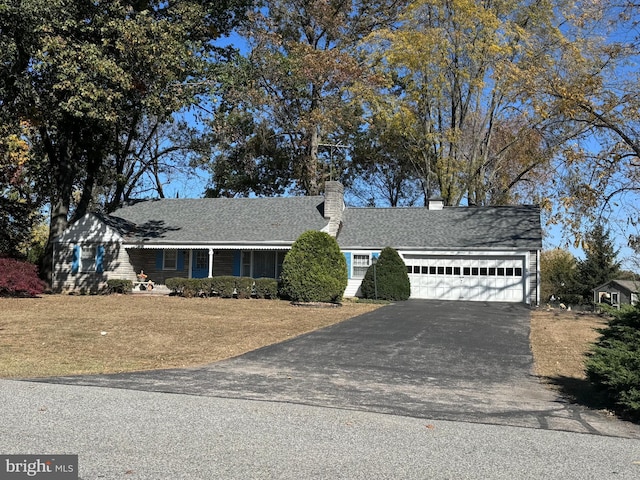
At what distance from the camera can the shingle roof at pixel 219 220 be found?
2638 cm

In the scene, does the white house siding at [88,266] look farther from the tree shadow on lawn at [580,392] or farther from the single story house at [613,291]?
the single story house at [613,291]

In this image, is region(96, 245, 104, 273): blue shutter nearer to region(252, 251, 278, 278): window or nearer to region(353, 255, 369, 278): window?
region(252, 251, 278, 278): window

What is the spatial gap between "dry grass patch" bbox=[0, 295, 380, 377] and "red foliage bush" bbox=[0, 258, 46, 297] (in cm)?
56

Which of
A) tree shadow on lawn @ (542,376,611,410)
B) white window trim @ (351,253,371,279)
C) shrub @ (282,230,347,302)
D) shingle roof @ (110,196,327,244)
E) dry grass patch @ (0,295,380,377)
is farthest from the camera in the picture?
shingle roof @ (110,196,327,244)

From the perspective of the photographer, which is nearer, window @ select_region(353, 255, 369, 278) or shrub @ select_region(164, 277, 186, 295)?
shrub @ select_region(164, 277, 186, 295)

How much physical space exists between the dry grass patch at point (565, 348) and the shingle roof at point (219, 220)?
1145 centimetres

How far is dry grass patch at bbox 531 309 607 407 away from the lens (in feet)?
27.9

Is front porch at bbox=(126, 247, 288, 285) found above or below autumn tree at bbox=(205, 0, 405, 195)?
below

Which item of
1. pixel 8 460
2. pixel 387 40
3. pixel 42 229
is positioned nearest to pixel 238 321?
pixel 8 460

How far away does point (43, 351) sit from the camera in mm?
10578

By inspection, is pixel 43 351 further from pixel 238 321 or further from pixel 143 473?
pixel 143 473

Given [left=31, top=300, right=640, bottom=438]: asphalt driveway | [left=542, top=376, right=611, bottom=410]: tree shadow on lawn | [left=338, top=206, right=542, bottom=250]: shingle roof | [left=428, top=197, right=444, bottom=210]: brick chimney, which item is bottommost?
[left=542, top=376, right=611, bottom=410]: tree shadow on lawn

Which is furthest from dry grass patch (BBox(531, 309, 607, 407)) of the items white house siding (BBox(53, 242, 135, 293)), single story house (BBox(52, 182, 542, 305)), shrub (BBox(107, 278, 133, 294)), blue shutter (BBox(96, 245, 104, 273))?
blue shutter (BBox(96, 245, 104, 273))

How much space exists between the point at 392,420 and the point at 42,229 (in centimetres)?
4359
